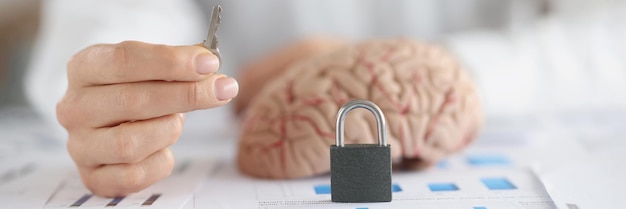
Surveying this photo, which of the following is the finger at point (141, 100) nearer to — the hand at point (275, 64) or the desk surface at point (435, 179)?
the desk surface at point (435, 179)

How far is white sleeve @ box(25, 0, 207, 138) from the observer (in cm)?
134

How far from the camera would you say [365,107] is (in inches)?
31.7

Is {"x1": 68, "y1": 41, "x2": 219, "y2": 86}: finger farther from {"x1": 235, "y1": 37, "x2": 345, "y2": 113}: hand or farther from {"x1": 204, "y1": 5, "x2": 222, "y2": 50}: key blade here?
{"x1": 235, "y1": 37, "x2": 345, "y2": 113}: hand

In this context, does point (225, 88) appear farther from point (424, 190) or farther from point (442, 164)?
point (442, 164)

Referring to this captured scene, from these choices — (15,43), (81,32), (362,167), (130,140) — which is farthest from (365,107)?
(15,43)

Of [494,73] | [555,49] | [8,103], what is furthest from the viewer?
[8,103]

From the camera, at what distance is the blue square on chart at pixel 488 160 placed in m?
1.12

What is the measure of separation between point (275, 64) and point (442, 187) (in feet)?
2.90

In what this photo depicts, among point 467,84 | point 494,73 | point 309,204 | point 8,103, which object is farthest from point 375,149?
point 8,103

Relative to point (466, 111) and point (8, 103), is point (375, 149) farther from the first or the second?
point (8, 103)

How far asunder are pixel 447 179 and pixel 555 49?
92cm

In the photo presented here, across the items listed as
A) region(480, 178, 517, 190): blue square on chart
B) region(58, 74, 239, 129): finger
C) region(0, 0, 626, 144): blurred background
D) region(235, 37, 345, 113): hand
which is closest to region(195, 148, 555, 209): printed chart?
region(480, 178, 517, 190): blue square on chart

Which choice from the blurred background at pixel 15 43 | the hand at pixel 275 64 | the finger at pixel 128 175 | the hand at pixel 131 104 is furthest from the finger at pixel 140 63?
the blurred background at pixel 15 43

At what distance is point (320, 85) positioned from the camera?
1026 mm
